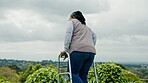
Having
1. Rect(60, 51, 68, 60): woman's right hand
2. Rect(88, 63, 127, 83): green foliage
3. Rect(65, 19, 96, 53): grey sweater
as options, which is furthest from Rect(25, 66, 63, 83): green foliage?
Rect(65, 19, 96, 53): grey sweater

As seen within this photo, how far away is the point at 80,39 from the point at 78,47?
4.9 inches

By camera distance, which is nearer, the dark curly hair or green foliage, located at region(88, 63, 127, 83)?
the dark curly hair

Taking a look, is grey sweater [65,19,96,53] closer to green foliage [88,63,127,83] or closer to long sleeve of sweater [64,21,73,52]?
long sleeve of sweater [64,21,73,52]

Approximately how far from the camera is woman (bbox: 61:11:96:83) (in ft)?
12.4

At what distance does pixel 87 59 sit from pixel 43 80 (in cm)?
183

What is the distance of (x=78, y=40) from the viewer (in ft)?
12.6

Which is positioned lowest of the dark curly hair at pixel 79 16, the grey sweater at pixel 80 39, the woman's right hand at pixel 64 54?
the woman's right hand at pixel 64 54

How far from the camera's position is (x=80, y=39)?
12.6ft

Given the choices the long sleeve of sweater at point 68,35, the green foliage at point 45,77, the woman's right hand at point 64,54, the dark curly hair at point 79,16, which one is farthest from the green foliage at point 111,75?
the long sleeve of sweater at point 68,35

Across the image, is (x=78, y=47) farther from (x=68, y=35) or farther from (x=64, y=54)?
(x=64, y=54)

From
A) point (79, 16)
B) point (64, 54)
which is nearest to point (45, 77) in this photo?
point (64, 54)

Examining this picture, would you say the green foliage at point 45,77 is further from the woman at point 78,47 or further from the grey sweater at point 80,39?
the grey sweater at point 80,39

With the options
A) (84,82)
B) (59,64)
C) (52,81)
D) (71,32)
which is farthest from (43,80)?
(71,32)

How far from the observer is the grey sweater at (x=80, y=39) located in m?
3.80
